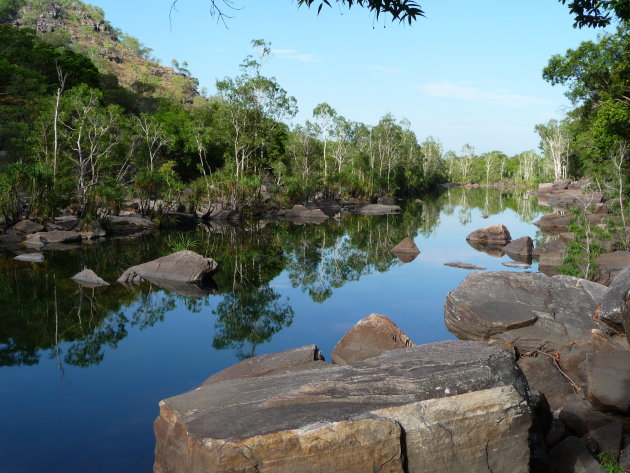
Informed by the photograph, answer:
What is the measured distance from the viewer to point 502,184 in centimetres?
10756

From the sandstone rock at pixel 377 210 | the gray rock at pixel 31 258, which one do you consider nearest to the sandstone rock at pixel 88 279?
the gray rock at pixel 31 258

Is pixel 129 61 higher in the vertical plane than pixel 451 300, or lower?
higher

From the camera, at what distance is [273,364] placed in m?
8.74

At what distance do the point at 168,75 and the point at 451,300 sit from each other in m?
129

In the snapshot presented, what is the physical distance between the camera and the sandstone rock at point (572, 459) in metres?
5.92

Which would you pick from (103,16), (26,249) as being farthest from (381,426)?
(103,16)

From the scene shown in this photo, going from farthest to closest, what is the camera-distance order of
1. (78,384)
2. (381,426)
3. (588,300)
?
(588,300)
(78,384)
(381,426)

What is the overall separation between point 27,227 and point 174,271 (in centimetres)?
1070

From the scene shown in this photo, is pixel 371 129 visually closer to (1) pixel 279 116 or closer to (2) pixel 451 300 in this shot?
(1) pixel 279 116

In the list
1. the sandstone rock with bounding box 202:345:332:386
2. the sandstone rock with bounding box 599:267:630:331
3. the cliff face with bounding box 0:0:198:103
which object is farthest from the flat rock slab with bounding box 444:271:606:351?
the cliff face with bounding box 0:0:198:103

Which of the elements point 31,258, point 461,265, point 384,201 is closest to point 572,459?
point 461,265

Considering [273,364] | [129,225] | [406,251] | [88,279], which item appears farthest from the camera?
[129,225]

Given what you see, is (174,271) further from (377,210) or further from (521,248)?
(377,210)

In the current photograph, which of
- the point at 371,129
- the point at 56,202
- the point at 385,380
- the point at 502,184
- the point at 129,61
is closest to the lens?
the point at 385,380
